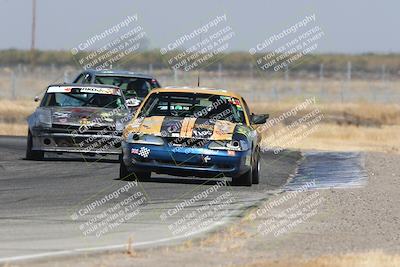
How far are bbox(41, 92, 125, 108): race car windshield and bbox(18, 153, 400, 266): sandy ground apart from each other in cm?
623

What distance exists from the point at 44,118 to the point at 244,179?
179 inches

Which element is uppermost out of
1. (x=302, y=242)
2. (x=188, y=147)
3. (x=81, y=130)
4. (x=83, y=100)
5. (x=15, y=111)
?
(x=302, y=242)

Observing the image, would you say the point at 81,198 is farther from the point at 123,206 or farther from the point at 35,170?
the point at 35,170

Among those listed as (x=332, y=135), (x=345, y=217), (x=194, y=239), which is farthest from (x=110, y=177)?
(x=332, y=135)

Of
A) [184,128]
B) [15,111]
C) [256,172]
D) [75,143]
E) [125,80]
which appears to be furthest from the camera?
[15,111]

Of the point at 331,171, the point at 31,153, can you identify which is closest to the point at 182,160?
the point at 31,153

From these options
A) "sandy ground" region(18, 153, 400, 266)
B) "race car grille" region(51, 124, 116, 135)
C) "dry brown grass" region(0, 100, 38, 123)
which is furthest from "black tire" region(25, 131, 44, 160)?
"dry brown grass" region(0, 100, 38, 123)

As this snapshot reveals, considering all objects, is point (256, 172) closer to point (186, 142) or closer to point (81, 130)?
point (186, 142)

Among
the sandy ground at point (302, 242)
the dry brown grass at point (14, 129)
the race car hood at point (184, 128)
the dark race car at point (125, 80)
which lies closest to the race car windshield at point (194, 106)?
the race car hood at point (184, 128)

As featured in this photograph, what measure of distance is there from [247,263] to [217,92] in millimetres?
7648

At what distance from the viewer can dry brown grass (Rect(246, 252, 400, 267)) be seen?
9156 millimetres

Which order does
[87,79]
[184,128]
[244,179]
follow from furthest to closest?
[87,79], [244,179], [184,128]

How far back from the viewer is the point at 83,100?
807 inches

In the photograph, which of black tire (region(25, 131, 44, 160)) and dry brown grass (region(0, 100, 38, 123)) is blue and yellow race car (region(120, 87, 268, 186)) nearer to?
black tire (region(25, 131, 44, 160))
